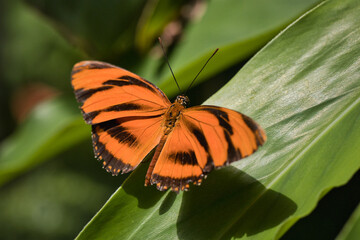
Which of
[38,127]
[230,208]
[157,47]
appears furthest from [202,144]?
[38,127]

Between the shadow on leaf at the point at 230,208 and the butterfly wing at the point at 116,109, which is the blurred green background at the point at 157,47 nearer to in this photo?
the butterfly wing at the point at 116,109

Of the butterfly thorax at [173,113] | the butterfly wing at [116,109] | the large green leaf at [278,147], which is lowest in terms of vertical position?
the large green leaf at [278,147]

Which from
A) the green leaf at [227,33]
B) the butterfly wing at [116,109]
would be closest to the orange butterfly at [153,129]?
the butterfly wing at [116,109]

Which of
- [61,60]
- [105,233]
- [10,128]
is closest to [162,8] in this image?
[105,233]

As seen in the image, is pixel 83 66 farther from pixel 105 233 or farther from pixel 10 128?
pixel 10 128

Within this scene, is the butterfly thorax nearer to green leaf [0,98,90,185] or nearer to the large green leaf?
the large green leaf

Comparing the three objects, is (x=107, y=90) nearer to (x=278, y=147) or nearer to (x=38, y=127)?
(x=278, y=147)
